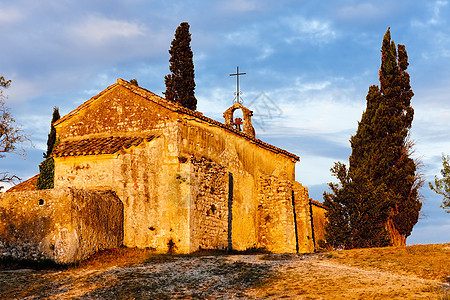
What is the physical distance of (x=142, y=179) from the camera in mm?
21062

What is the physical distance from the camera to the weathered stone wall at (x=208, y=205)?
21.4m

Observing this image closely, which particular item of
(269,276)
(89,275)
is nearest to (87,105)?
(89,275)

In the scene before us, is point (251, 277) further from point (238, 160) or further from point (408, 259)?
point (238, 160)

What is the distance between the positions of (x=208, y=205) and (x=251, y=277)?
788 cm

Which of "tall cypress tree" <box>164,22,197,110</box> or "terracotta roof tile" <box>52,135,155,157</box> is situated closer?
"terracotta roof tile" <box>52,135,155,157</box>

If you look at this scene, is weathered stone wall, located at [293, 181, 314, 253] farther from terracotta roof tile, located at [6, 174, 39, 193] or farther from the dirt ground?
terracotta roof tile, located at [6, 174, 39, 193]

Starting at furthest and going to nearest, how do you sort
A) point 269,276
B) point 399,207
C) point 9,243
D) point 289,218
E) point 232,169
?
point 399,207 < point 289,218 < point 232,169 < point 9,243 < point 269,276

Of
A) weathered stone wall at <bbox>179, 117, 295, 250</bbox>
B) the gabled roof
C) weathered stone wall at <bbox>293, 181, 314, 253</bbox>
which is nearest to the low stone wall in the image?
the gabled roof

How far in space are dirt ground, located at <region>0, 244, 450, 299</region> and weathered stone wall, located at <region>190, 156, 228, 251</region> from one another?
377cm

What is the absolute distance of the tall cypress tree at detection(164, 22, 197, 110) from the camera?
1261 inches

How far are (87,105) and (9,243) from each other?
7688 mm

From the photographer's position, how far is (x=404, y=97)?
102 feet

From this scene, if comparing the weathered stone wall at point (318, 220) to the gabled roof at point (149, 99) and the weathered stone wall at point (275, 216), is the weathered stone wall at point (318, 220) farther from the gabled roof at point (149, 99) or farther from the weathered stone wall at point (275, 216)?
the gabled roof at point (149, 99)

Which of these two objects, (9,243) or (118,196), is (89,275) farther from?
(118,196)
